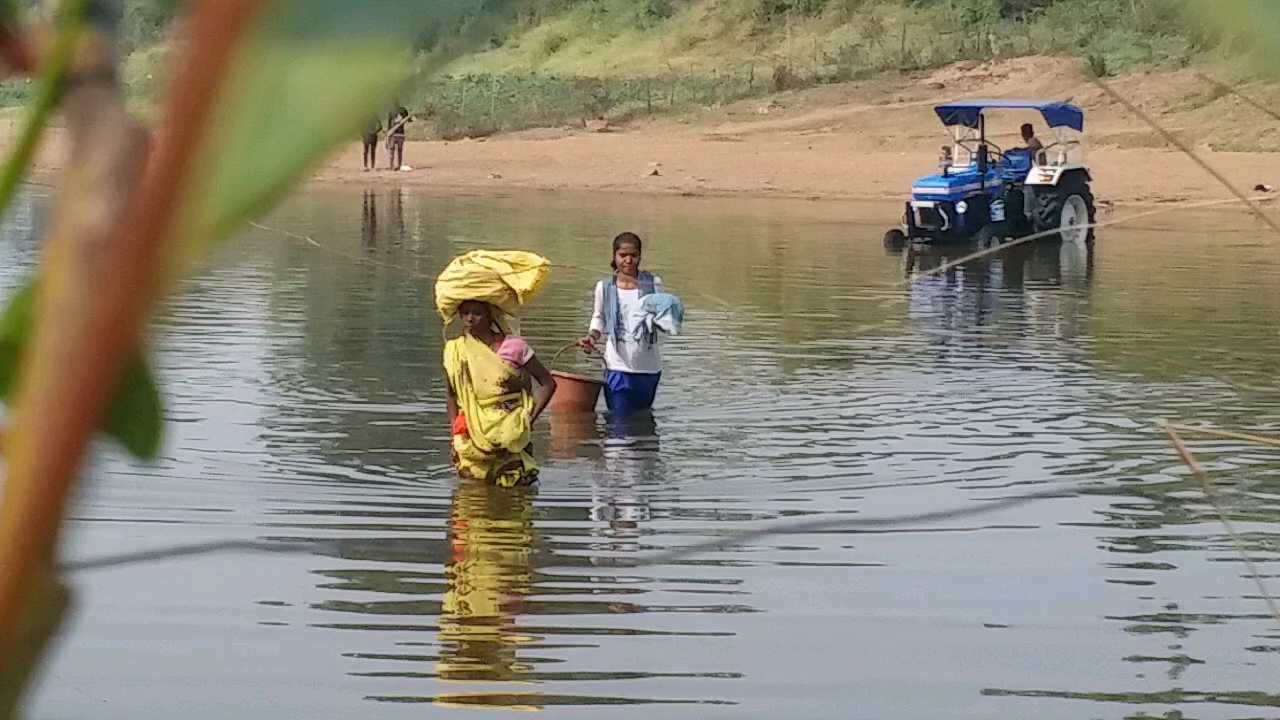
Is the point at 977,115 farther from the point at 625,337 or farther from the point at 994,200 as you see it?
the point at 625,337

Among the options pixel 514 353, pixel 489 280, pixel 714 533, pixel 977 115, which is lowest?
pixel 714 533

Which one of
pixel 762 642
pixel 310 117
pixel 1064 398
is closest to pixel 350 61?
pixel 310 117

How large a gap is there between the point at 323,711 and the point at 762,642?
4.11 feet

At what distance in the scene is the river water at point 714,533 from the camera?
4941 mm

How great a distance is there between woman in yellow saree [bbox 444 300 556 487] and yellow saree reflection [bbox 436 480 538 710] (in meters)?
0.09

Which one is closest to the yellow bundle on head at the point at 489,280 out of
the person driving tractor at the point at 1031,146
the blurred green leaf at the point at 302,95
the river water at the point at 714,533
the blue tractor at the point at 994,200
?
the river water at the point at 714,533

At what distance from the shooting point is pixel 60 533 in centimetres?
38

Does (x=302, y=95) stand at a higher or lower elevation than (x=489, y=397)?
higher

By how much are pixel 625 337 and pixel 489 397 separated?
1.91m

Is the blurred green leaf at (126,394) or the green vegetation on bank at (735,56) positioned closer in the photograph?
the blurred green leaf at (126,394)

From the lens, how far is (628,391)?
963 cm

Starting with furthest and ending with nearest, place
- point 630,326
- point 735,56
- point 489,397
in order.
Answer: point 735,56, point 630,326, point 489,397

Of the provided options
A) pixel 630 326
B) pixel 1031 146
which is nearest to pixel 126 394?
pixel 630 326

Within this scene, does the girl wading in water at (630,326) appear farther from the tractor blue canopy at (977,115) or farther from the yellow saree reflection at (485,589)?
the tractor blue canopy at (977,115)
